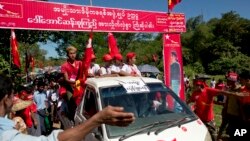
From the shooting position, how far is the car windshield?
17.0ft

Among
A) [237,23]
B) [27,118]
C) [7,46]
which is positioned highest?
[237,23]

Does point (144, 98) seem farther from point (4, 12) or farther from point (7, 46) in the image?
point (7, 46)

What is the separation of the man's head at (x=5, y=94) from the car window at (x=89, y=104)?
3.22 meters

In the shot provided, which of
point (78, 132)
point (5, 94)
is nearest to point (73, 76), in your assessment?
point (5, 94)

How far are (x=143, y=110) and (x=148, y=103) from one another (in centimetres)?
16

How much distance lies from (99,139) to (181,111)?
4.30ft

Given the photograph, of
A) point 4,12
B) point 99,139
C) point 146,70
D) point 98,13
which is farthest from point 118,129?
point 146,70

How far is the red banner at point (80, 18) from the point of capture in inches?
359

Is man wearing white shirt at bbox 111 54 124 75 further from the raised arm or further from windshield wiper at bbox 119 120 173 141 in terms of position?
the raised arm

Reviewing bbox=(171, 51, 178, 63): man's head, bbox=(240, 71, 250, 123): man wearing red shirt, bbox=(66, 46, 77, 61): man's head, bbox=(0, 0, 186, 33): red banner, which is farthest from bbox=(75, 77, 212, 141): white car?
bbox=(171, 51, 178, 63): man's head

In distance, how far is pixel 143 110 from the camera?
526cm

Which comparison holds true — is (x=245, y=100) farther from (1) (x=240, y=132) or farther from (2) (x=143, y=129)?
(2) (x=143, y=129)

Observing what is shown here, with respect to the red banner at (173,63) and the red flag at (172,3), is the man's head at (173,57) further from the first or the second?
the red flag at (172,3)

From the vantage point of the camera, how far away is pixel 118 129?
15.8 feet
